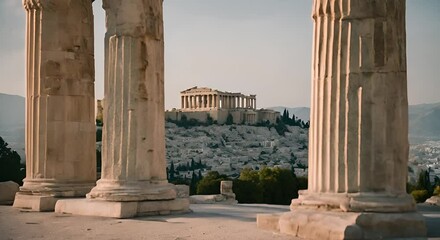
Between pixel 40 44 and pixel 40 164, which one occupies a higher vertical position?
pixel 40 44

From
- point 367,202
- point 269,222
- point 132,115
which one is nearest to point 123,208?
point 132,115

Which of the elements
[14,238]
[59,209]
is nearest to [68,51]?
Answer: [59,209]

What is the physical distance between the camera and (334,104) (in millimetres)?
17094

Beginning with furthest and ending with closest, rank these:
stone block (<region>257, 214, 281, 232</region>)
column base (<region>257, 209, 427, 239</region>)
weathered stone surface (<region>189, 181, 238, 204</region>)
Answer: weathered stone surface (<region>189, 181, 238, 204</region>) < stone block (<region>257, 214, 281, 232</region>) < column base (<region>257, 209, 427, 239</region>)

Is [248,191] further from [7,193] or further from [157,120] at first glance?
[157,120]

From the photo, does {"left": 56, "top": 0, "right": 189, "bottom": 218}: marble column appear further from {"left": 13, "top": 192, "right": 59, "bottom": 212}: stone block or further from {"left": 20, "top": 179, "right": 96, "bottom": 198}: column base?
{"left": 20, "top": 179, "right": 96, "bottom": 198}: column base

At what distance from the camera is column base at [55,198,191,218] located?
22125 mm

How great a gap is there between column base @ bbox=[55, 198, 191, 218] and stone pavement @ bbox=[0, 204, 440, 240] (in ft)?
1.37

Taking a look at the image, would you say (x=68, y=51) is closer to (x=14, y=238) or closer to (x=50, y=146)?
(x=50, y=146)

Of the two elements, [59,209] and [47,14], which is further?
[47,14]

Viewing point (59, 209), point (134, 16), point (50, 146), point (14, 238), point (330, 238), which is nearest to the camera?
point (330, 238)

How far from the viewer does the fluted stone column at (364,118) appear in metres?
16.6

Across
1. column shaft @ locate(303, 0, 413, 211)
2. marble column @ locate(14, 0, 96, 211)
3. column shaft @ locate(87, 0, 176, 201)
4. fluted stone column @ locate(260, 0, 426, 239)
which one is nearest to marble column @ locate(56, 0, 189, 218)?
column shaft @ locate(87, 0, 176, 201)

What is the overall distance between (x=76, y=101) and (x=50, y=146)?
1.97 meters
